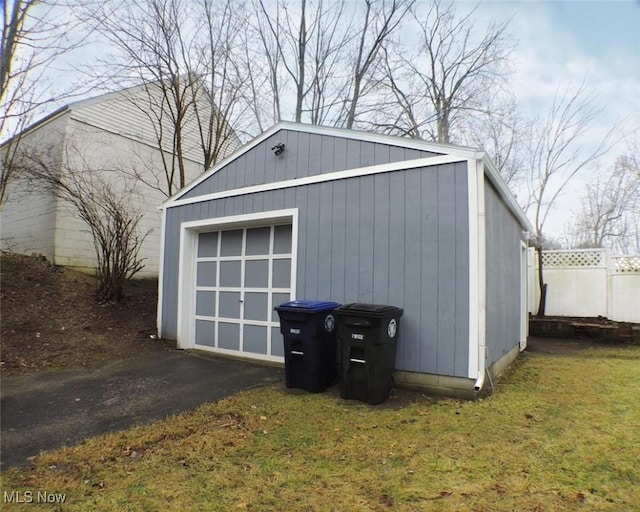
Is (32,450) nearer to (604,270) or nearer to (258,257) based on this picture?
(258,257)

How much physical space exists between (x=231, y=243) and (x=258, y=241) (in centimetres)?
64

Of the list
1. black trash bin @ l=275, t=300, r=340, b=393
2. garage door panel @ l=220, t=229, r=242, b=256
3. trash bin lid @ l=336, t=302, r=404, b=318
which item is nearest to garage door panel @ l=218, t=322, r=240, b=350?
garage door panel @ l=220, t=229, r=242, b=256

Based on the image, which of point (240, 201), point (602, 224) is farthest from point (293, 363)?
point (602, 224)

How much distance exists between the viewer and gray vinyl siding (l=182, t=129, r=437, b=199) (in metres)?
4.77

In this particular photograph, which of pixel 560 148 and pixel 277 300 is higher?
pixel 560 148

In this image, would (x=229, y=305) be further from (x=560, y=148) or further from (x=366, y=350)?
(x=560, y=148)

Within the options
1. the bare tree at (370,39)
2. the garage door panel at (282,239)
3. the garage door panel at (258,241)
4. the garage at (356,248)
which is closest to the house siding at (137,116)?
the bare tree at (370,39)

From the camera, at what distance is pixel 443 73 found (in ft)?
47.5

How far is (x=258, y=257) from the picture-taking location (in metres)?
6.03

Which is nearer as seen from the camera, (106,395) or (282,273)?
(106,395)

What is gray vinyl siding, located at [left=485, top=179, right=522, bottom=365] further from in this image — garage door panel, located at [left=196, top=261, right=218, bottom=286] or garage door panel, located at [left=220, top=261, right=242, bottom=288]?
garage door panel, located at [left=196, top=261, right=218, bottom=286]

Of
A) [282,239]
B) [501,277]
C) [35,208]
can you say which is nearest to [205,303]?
[282,239]

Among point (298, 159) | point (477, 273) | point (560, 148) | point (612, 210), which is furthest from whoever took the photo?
point (612, 210)

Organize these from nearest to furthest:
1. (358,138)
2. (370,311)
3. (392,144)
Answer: (370,311)
(392,144)
(358,138)
